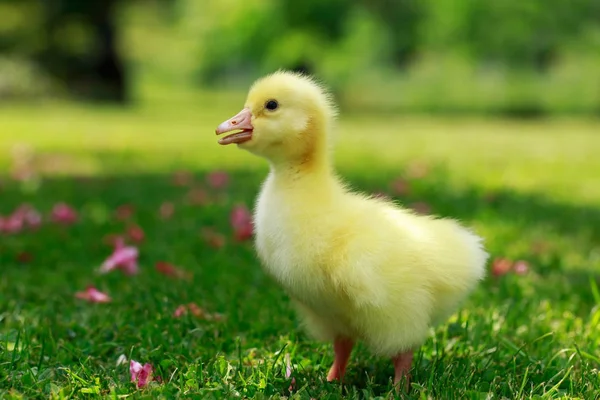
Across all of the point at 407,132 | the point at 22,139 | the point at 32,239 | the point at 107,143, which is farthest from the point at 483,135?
the point at 32,239

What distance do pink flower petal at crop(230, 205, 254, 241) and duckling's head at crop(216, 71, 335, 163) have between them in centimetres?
245

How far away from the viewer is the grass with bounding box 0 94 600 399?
2.80m

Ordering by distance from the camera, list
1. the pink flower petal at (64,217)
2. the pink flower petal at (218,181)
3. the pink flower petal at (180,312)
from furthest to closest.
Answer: the pink flower petal at (218,181) < the pink flower petal at (64,217) < the pink flower petal at (180,312)

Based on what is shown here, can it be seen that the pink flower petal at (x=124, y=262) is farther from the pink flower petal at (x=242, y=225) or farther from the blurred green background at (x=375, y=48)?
the blurred green background at (x=375, y=48)

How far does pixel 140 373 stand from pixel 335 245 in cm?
84

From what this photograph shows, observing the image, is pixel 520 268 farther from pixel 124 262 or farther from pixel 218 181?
pixel 218 181

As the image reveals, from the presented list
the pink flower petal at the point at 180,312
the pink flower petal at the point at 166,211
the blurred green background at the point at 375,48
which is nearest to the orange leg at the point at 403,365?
the pink flower petal at the point at 180,312

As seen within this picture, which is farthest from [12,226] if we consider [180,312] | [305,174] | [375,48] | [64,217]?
[375,48]

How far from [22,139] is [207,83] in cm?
3511

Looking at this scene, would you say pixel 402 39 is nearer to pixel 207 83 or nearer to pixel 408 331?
pixel 207 83

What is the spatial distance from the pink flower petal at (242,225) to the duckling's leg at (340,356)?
7.70ft

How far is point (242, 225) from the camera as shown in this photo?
5402 mm

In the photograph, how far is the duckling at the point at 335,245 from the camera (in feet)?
8.64

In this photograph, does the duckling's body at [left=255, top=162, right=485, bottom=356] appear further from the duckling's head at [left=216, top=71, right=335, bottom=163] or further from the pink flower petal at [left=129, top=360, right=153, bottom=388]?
the pink flower petal at [left=129, top=360, right=153, bottom=388]
